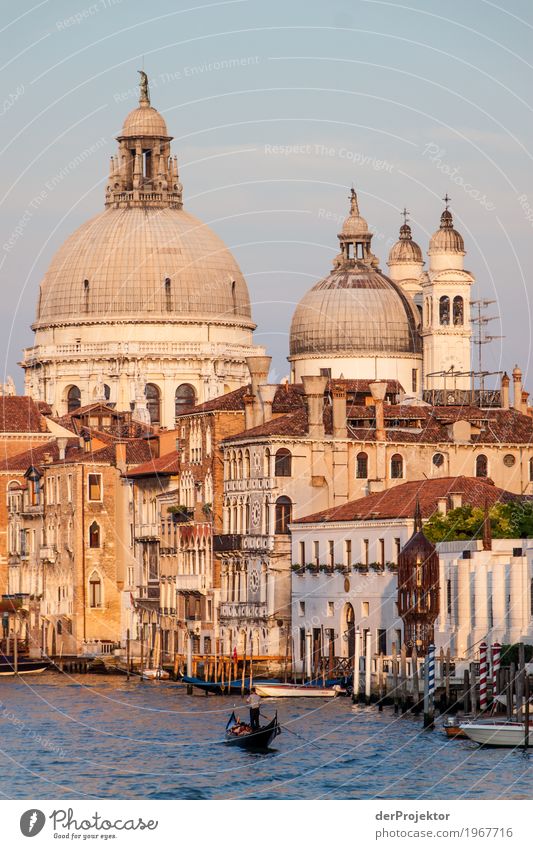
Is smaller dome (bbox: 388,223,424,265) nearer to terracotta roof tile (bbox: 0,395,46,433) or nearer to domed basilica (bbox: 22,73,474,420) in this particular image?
domed basilica (bbox: 22,73,474,420)

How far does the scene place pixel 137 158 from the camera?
138 metres

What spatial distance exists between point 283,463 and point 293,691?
45.1ft

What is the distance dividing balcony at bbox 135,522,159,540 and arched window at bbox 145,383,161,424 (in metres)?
37.5

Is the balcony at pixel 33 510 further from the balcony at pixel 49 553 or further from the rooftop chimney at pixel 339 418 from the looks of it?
the rooftop chimney at pixel 339 418

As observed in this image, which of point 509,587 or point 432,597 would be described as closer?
point 509,587

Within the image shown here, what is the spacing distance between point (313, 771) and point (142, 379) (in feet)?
263

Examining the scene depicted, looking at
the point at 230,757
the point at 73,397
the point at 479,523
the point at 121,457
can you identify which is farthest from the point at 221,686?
the point at 73,397

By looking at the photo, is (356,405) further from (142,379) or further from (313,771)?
(142,379)

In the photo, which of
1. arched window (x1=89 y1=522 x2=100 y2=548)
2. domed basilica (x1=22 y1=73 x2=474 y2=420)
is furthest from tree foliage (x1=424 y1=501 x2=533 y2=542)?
domed basilica (x1=22 y1=73 x2=474 y2=420)

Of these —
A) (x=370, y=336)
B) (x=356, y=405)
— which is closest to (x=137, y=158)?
(x=370, y=336)

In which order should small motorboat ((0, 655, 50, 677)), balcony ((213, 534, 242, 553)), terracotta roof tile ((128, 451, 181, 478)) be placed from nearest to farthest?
balcony ((213, 534, 242, 553))
small motorboat ((0, 655, 50, 677))
terracotta roof tile ((128, 451, 181, 478))

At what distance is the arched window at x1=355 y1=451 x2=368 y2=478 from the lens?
273 feet

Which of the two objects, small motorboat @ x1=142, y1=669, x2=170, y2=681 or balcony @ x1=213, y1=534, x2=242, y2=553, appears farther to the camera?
balcony @ x1=213, y1=534, x2=242, y2=553
